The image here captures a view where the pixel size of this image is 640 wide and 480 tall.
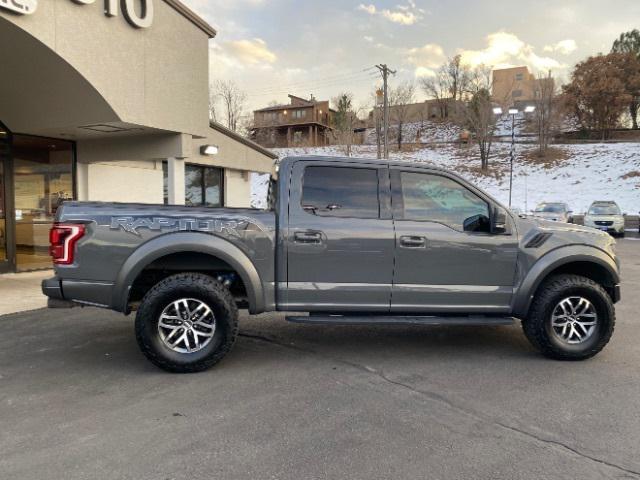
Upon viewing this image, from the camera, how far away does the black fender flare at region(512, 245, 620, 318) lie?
4.69 meters

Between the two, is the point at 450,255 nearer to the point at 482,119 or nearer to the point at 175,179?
the point at 175,179

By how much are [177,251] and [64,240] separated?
1010mm

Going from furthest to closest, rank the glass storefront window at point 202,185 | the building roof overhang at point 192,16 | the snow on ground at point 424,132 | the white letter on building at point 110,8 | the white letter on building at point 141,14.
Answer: the snow on ground at point 424,132 < the glass storefront window at point 202,185 < the building roof overhang at point 192,16 < the white letter on building at point 141,14 < the white letter on building at point 110,8

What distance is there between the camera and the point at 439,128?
5988 centimetres

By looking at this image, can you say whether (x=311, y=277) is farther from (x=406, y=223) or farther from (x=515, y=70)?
(x=515, y=70)

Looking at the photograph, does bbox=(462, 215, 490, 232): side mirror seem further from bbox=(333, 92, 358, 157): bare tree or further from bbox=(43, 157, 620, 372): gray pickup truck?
bbox=(333, 92, 358, 157): bare tree

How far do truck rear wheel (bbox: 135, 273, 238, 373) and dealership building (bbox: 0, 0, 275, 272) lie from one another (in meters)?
5.37

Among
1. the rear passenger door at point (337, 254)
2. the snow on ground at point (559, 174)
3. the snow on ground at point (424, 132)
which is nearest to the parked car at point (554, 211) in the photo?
the snow on ground at point (559, 174)

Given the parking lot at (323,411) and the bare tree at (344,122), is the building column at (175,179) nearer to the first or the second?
the parking lot at (323,411)

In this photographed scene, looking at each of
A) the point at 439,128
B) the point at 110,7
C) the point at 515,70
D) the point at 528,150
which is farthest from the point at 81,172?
the point at 515,70

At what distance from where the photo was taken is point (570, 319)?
478cm

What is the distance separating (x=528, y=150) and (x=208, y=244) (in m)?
44.4

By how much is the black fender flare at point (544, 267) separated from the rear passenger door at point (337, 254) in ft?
4.43

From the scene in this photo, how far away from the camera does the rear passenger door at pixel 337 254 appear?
4516 millimetres
